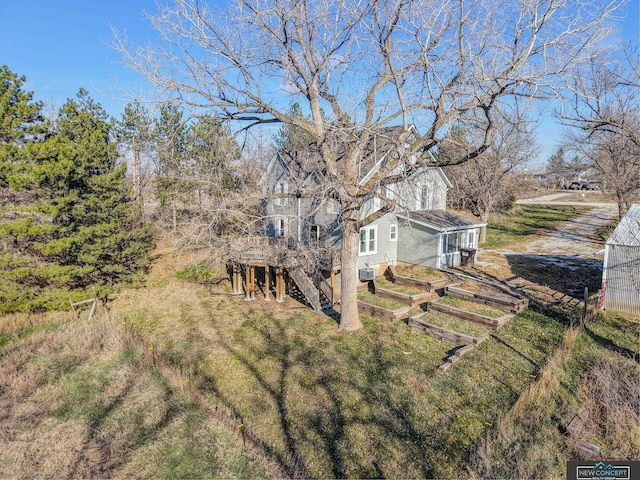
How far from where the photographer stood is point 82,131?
14570 millimetres

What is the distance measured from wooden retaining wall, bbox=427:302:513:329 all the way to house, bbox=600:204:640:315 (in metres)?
3.91

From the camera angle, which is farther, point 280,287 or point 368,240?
point 368,240

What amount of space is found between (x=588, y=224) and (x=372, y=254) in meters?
26.4

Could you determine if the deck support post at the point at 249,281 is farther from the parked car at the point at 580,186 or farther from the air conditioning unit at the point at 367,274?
the parked car at the point at 580,186

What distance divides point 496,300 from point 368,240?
635 centimetres

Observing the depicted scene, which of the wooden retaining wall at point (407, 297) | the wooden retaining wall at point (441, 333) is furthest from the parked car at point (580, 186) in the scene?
the wooden retaining wall at point (441, 333)

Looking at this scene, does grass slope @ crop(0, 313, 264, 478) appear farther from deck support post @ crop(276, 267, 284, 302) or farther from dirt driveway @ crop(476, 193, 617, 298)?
dirt driveway @ crop(476, 193, 617, 298)

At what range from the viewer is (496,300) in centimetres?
1252

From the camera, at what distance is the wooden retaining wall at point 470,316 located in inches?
426

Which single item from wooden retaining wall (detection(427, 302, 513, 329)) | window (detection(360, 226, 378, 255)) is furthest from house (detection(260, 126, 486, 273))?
wooden retaining wall (detection(427, 302, 513, 329))

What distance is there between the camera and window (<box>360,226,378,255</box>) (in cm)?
1669

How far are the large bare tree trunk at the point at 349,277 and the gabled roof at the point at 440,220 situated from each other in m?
6.92

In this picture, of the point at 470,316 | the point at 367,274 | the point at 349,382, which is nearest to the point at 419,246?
the point at 367,274

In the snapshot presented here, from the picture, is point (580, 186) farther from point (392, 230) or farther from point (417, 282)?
point (417, 282)
